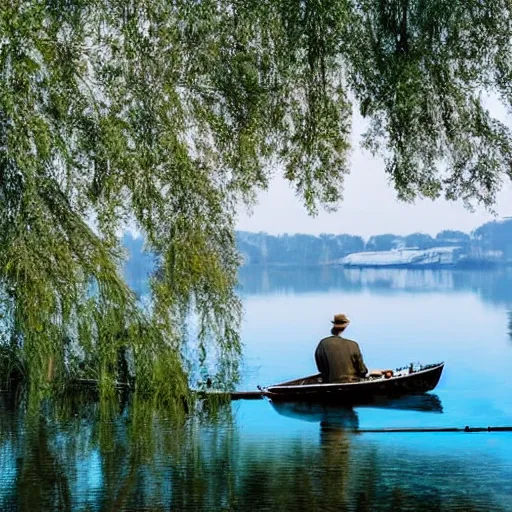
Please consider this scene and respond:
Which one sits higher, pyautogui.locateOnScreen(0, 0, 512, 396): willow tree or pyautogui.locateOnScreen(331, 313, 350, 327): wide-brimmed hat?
pyautogui.locateOnScreen(0, 0, 512, 396): willow tree

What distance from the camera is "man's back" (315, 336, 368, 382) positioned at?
10938 millimetres

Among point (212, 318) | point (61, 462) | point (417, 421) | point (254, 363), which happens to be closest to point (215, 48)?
point (212, 318)

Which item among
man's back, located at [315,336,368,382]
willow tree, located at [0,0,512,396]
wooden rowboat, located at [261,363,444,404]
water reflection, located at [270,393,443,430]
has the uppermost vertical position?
willow tree, located at [0,0,512,396]

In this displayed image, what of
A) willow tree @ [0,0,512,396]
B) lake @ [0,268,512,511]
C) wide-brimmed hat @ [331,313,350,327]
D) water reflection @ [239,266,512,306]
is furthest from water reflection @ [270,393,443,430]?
water reflection @ [239,266,512,306]

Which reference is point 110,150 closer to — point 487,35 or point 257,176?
point 257,176

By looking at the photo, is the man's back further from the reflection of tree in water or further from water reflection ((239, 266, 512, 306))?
water reflection ((239, 266, 512, 306))

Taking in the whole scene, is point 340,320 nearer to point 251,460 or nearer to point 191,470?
point 251,460

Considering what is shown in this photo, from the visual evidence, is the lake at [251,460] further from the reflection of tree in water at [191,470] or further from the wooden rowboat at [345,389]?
the wooden rowboat at [345,389]

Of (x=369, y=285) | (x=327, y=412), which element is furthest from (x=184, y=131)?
(x=369, y=285)

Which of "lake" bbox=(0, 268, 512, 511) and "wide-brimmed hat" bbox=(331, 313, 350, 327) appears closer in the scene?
"lake" bbox=(0, 268, 512, 511)

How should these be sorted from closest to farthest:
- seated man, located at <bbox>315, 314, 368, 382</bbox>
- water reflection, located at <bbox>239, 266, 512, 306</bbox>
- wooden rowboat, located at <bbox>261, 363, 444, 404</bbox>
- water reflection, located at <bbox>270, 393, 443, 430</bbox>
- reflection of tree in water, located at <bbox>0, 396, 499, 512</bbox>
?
reflection of tree in water, located at <bbox>0, 396, 499, 512</bbox> < seated man, located at <bbox>315, 314, 368, 382</bbox> < wooden rowboat, located at <bbox>261, 363, 444, 404</bbox> < water reflection, located at <bbox>270, 393, 443, 430</bbox> < water reflection, located at <bbox>239, 266, 512, 306</bbox>

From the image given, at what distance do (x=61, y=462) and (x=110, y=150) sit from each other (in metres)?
3.63

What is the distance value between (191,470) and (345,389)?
342cm

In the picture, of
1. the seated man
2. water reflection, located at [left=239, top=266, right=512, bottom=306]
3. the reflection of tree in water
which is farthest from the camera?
water reflection, located at [left=239, top=266, right=512, bottom=306]
